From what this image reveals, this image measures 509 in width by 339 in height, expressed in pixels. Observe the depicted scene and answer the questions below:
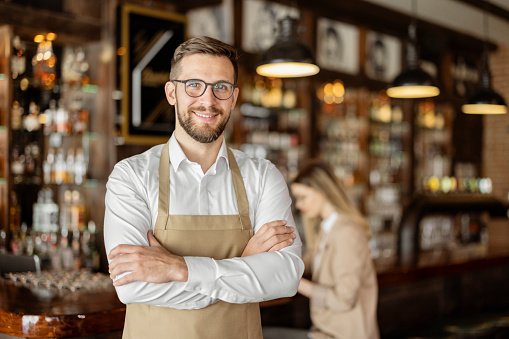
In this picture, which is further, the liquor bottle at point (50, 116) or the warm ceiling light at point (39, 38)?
the liquor bottle at point (50, 116)

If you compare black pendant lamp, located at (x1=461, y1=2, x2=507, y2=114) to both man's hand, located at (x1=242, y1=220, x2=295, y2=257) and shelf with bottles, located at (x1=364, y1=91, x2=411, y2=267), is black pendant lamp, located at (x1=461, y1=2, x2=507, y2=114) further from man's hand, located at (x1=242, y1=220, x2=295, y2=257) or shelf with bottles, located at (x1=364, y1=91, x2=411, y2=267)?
man's hand, located at (x1=242, y1=220, x2=295, y2=257)

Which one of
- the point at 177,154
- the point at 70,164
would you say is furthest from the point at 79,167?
the point at 177,154

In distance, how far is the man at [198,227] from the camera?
1.69 metres

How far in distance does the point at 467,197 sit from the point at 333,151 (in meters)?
1.46

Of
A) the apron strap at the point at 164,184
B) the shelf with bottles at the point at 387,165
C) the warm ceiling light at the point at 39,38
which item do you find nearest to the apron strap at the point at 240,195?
the apron strap at the point at 164,184

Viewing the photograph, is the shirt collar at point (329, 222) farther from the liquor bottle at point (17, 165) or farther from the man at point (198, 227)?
the liquor bottle at point (17, 165)

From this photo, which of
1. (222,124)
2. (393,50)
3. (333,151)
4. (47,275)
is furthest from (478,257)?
(222,124)

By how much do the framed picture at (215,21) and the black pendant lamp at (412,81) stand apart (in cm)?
162

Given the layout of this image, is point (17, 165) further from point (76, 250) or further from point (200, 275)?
point (200, 275)

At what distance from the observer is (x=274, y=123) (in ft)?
20.0

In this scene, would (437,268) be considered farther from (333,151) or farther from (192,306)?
(192,306)

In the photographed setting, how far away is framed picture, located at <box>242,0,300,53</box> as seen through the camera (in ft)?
18.5

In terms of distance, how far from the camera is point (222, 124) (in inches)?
73.1

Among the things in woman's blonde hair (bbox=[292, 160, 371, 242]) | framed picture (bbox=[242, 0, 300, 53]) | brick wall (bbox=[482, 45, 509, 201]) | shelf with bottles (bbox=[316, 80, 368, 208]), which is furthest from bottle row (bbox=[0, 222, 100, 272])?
brick wall (bbox=[482, 45, 509, 201])
